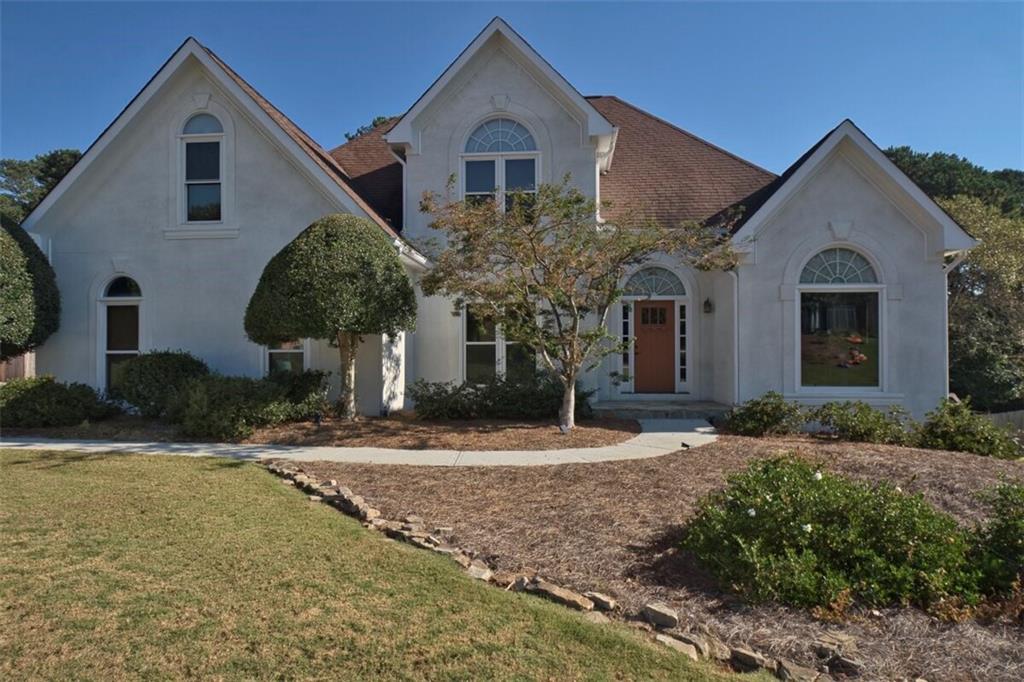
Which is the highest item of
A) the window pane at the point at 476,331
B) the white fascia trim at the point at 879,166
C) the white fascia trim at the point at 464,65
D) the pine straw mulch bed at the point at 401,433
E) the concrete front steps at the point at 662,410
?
the white fascia trim at the point at 464,65

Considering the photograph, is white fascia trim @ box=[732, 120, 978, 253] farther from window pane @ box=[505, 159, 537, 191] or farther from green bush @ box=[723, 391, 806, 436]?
window pane @ box=[505, 159, 537, 191]

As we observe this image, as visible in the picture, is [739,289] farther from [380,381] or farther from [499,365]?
[380,381]

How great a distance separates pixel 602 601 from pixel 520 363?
8939 mm

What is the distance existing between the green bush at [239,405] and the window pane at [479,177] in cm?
588

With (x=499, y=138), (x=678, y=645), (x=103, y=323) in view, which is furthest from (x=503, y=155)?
(x=678, y=645)

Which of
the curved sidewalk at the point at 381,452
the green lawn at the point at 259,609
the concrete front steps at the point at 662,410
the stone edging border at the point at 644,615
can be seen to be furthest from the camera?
the concrete front steps at the point at 662,410

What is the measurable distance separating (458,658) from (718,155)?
15.5m

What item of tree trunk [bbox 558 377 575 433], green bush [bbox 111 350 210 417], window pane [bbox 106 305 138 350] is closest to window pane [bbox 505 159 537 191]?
tree trunk [bbox 558 377 575 433]

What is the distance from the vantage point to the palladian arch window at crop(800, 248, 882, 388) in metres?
11.5

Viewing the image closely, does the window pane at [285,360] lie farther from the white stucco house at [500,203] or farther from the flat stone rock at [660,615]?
the flat stone rock at [660,615]

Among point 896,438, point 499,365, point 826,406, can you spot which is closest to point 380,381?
point 499,365

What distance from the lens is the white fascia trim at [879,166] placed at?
1080 centimetres

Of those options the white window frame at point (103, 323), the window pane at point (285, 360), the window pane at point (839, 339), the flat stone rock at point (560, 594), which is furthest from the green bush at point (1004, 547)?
the white window frame at point (103, 323)

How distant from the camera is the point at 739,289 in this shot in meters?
11.6
